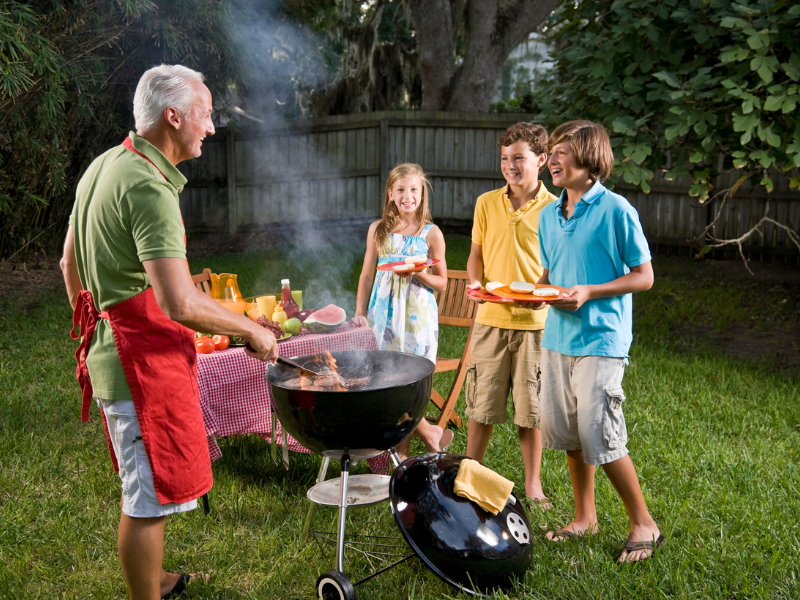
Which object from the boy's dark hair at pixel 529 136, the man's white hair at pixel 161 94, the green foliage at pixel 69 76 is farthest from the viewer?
the green foliage at pixel 69 76

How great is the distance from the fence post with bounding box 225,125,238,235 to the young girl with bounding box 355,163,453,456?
9105 millimetres

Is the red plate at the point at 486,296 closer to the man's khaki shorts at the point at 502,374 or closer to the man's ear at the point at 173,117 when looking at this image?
the man's khaki shorts at the point at 502,374

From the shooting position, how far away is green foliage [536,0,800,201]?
5.09 m

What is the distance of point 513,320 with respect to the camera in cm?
356

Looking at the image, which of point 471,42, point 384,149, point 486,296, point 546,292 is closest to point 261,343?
point 486,296

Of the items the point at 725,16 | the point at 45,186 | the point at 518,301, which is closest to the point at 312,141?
the point at 45,186

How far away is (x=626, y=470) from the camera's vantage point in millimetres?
2953

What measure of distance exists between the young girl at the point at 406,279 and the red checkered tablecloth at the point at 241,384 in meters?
0.20

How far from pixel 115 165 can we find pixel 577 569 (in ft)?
8.08

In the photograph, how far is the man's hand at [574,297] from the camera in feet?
9.18

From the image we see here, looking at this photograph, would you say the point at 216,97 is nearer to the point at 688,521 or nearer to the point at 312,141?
the point at 312,141

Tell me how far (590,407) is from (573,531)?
0.73 m

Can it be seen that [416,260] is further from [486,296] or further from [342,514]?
[342,514]

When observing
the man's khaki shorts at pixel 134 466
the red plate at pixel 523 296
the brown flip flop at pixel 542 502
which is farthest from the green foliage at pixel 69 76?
the brown flip flop at pixel 542 502
